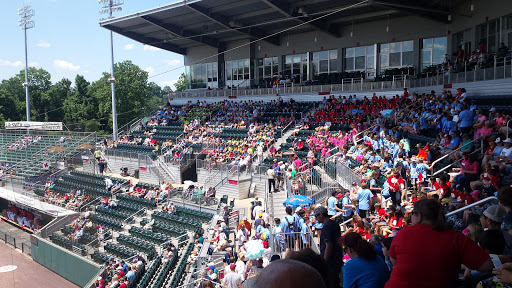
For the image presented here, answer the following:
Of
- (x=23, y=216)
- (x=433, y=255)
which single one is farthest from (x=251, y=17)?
(x=433, y=255)

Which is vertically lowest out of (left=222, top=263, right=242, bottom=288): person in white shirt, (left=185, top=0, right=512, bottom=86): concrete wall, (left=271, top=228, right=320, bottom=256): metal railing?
(left=222, top=263, right=242, bottom=288): person in white shirt

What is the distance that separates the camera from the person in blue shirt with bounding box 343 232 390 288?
3078 millimetres

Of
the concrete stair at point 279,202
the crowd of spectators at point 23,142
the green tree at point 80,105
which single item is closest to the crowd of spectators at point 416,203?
the concrete stair at point 279,202

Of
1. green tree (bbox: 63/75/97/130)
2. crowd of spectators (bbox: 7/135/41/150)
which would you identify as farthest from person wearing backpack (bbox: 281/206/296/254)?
green tree (bbox: 63/75/97/130)

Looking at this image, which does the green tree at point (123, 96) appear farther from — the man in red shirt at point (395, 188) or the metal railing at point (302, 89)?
the man in red shirt at point (395, 188)

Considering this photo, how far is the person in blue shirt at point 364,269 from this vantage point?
10.1 ft

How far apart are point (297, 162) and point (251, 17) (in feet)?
50.8

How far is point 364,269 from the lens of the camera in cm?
311

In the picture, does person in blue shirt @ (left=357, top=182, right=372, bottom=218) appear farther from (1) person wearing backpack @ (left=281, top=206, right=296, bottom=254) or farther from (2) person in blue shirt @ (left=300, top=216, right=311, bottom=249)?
(1) person wearing backpack @ (left=281, top=206, right=296, bottom=254)

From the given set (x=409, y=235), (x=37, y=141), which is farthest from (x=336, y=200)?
(x=37, y=141)

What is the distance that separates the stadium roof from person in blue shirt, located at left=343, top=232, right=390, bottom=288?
18.7 metres

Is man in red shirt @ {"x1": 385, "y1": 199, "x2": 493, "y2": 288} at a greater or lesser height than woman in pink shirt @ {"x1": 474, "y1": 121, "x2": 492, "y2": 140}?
lesser

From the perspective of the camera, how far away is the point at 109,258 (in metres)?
16.6

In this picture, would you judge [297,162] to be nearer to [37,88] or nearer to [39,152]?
[39,152]
